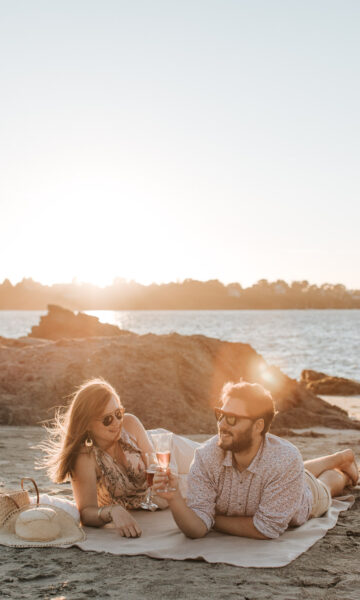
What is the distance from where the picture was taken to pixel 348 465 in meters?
6.40

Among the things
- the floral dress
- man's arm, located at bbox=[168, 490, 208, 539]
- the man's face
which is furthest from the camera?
the floral dress

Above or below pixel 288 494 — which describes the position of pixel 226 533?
below

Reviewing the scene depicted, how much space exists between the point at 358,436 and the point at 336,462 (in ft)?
13.1

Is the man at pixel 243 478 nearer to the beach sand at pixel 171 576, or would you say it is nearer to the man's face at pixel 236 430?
the man's face at pixel 236 430

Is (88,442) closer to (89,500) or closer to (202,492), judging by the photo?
(89,500)

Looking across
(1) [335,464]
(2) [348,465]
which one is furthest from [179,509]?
(2) [348,465]

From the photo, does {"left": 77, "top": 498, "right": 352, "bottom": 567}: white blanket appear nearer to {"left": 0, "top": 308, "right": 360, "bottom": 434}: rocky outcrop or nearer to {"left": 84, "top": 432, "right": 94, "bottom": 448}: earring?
{"left": 84, "top": 432, "right": 94, "bottom": 448}: earring

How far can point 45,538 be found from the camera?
4.76 m

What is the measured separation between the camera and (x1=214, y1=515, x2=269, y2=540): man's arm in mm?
4738

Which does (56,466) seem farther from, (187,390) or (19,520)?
(187,390)

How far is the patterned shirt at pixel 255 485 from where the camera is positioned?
4664 millimetres

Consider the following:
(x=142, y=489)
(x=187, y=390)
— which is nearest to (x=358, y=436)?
(x=187, y=390)

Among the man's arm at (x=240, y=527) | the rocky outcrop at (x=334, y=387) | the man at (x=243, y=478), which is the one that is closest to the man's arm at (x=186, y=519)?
the man at (x=243, y=478)

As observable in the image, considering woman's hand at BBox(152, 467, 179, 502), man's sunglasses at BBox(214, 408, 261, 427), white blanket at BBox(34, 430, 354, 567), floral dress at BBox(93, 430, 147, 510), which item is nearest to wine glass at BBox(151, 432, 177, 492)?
woman's hand at BBox(152, 467, 179, 502)
